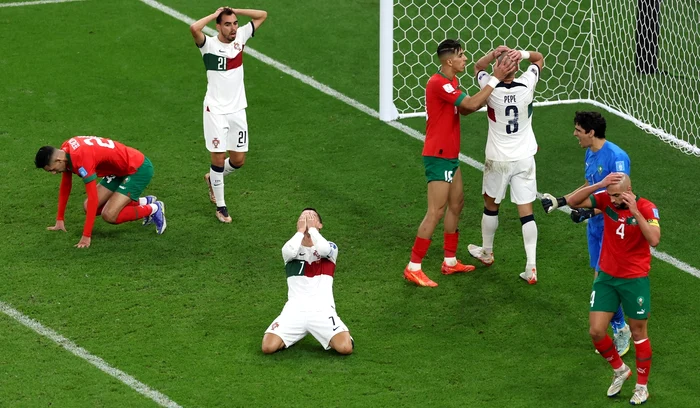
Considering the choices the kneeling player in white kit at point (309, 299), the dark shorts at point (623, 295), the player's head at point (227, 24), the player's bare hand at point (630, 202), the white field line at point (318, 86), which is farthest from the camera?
the white field line at point (318, 86)

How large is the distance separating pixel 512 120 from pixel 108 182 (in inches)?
160

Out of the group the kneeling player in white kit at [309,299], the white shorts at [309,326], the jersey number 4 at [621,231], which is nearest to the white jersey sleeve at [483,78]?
the kneeling player in white kit at [309,299]

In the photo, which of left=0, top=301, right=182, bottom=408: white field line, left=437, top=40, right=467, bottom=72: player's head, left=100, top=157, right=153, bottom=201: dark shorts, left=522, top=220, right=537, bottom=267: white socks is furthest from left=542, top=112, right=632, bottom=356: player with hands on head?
left=100, top=157, right=153, bottom=201: dark shorts

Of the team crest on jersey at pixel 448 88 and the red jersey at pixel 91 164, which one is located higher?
the team crest on jersey at pixel 448 88

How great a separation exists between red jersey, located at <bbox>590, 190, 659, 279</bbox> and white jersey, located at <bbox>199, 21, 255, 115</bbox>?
4601mm

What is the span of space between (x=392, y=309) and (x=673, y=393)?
2570mm

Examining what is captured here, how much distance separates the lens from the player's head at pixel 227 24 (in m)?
11.3

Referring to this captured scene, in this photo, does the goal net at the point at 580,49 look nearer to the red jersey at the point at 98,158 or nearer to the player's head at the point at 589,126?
the red jersey at the point at 98,158

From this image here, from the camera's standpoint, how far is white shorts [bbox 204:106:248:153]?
1163 cm

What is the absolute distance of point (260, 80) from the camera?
1514 cm

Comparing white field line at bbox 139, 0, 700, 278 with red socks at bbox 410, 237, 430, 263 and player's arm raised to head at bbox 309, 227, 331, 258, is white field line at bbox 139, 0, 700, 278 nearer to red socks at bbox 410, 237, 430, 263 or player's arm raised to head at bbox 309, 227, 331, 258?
red socks at bbox 410, 237, 430, 263

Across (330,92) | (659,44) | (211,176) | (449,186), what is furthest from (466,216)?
(659,44)

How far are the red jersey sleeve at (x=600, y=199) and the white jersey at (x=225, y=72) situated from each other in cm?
459

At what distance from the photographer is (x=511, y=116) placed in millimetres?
10227
